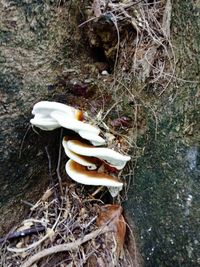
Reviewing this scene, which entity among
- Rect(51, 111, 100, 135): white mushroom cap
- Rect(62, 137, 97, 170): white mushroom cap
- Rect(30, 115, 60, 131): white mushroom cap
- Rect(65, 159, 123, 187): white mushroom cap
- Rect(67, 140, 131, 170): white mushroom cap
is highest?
Rect(51, 111, 100, 135): white mushroom cap

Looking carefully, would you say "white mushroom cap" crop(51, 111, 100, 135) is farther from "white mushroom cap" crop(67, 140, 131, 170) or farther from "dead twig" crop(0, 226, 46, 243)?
"dead twig" crop(0, 226, 46, 243)

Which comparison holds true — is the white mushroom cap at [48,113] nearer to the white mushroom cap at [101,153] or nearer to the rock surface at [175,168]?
the white mushroom cap at [101,153]

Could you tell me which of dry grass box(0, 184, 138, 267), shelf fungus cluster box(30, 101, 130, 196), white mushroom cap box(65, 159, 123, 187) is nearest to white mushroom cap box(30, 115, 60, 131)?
shelf fungus cluster box(30, 101, 130, 196)

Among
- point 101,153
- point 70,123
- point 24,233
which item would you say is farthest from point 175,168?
point 24,233

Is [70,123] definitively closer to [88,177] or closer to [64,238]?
[88,177]

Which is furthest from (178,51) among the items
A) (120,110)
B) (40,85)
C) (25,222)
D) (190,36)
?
(25,222)

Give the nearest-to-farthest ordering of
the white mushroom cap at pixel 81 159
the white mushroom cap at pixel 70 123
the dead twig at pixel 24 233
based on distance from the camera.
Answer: the white mushroom cap at pixel 70 123
the white mushroom cap at pixel 81 159
the dead twig at pixel 24 233

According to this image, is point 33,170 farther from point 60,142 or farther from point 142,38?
point 142,38

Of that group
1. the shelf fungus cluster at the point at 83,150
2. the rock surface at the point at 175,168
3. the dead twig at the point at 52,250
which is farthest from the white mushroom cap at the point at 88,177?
the dead twig at the point at 52,250
